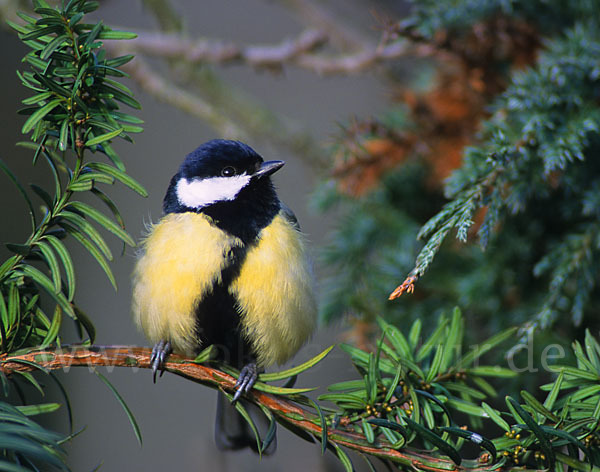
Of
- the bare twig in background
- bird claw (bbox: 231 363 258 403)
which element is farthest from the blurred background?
bird claw (bbox: 231 363 258 403)

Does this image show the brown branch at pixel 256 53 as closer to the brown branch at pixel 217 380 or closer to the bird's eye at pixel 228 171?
the bird's eye at pixel 228 171

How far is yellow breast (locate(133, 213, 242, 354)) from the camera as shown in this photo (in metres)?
0.55

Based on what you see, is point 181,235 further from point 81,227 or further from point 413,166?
point 413,166

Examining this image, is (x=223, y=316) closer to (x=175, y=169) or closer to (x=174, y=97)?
(x=174, y=97)

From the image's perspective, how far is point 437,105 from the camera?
722 millimetres

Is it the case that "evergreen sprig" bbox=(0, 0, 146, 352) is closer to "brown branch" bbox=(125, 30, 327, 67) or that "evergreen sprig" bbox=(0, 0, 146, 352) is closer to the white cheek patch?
the white cheek patch

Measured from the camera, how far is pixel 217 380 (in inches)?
15.5

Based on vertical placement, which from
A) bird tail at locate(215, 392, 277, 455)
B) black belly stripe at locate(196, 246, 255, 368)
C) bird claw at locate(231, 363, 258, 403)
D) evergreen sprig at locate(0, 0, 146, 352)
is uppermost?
evergreen sprig at locate(0, 0, 146, 352)

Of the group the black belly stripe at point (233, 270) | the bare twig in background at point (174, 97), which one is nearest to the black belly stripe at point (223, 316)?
the black belly stripe at point (233, 270)

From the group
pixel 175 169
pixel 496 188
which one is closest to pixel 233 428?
pixel 496 188

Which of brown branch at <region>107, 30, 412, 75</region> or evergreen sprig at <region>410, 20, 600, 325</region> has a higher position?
brown branch at <region>107, 30, 412, 75</region>

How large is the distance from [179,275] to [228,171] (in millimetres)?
132

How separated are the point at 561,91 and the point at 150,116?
1.05 m

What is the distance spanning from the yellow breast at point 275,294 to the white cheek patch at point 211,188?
0.05 metres
